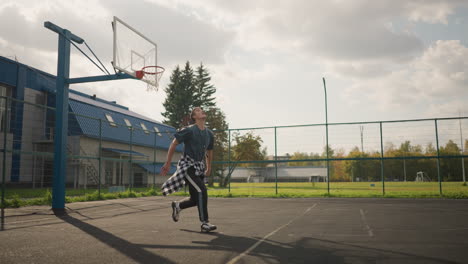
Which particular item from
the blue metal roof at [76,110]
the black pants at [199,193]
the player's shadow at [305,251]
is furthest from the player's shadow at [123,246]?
the blue metal roof at [76,110]

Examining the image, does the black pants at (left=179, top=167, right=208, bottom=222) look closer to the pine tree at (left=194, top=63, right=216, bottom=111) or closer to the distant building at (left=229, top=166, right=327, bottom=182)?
the distant building at (left=229, top=166, right=327, bottom=182)

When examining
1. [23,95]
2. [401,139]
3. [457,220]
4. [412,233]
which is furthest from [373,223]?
[23,95]

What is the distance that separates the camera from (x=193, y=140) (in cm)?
538

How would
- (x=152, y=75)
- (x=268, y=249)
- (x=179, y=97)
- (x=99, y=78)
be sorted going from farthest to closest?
1. (x=179, y=97)
2. (x=152, y=75)
3. (x=99, y=78)
4. (x=268, y=249)

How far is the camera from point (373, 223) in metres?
6.11

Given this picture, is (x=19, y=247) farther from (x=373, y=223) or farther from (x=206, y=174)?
(x=373, y=223)

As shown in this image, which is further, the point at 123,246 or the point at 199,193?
the point at 199,193

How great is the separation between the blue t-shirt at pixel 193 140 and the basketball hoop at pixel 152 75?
229 inches

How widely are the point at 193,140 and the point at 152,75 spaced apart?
22.1 feet

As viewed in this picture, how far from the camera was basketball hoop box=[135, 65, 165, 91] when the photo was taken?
10.9m

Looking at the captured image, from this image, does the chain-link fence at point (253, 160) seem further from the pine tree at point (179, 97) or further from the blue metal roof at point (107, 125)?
the pine tree at point (179, 97)

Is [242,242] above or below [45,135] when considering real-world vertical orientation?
below

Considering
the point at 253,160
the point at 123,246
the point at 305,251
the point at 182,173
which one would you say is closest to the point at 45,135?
the point at 253,160

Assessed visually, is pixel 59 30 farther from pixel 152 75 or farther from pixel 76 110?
pixel 76 110
